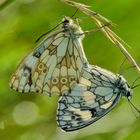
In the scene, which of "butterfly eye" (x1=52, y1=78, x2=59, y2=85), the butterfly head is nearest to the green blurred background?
the butterfly head

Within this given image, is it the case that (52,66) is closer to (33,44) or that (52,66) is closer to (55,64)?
(55,64)

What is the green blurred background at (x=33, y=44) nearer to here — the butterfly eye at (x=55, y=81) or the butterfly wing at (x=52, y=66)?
the butterfly wing at (x=52, y=66)

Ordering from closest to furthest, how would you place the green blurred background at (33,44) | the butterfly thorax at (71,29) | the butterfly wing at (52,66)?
the butterfly wing at (52,66) < the butterfly thorax at (71,29) < the green blurred background at (33,44)

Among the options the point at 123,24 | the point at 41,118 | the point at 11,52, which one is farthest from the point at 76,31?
the point at 41,118

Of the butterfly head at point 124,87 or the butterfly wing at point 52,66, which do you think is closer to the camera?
the butterfly wing at point 52,66

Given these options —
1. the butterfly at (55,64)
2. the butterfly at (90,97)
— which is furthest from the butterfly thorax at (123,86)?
the butterfly at (55,64)

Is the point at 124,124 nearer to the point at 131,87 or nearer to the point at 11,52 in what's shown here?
the point at 131,87

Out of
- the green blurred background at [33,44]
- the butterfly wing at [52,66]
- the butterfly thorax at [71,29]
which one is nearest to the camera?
the butterfly wing at [52,66]
